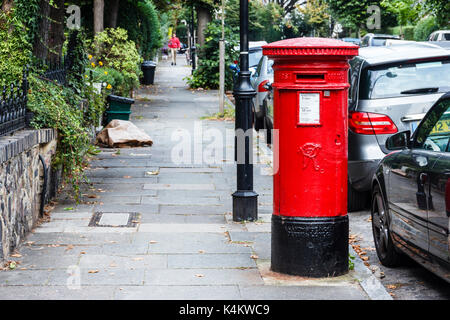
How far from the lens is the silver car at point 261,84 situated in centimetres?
1652

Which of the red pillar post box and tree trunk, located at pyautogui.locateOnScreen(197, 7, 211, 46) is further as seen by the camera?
tree trunk, located at pyautogui.locateOnScreen(197, 7, 211, 46)

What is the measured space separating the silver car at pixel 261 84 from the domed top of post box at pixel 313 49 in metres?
10.1

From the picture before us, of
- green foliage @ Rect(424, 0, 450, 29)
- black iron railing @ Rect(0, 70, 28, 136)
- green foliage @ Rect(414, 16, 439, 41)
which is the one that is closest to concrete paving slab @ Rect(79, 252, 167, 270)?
black iron railing @ Rect(0, 70, 28, 136)

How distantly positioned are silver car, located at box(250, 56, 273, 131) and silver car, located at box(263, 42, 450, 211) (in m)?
7.21

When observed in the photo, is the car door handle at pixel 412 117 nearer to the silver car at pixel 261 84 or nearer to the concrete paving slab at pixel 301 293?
the concrete paving slab at pixel 301 293

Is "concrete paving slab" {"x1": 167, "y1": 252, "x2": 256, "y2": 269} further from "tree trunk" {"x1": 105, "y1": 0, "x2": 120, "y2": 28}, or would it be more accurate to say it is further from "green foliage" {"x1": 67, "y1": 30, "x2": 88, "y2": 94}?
"tree trunk" {"x1": 105, "y1": 0, "x2": 120, "y2": 28}

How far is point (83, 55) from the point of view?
1177 cm

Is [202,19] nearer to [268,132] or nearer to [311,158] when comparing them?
[268,132]

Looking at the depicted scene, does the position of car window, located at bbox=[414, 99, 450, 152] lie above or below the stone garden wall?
above

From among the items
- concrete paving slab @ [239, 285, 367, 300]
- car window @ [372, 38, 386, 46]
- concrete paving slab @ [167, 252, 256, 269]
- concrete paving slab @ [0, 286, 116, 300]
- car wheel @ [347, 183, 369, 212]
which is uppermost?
car window @ [372, 38, 386, 46]

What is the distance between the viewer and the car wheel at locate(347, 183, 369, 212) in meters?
9.08
